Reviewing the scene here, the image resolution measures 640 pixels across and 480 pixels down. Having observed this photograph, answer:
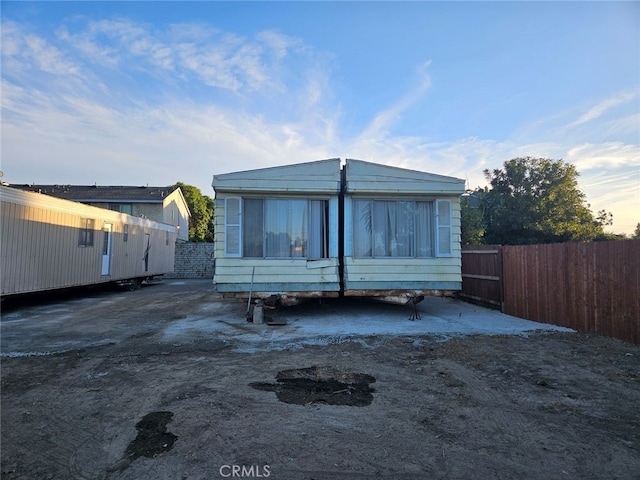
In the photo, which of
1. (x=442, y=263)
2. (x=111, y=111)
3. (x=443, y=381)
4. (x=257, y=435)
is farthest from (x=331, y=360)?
(x=111, y=111)

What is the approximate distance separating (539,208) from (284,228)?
631 inches

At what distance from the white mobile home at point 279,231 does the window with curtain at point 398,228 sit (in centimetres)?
64

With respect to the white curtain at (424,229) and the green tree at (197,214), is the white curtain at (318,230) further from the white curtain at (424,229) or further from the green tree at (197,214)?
the green tree at (197,214)

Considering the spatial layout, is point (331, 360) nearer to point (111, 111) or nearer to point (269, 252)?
point (269, 252)

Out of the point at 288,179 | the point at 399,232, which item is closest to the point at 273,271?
the point at 288,179

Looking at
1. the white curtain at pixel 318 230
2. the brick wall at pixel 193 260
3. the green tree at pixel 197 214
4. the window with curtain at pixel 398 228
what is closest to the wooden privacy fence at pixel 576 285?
the window with curtain at pixel 398 228

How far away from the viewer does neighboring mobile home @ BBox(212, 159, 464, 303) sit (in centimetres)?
837

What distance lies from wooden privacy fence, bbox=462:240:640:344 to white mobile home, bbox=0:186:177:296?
39.7ft

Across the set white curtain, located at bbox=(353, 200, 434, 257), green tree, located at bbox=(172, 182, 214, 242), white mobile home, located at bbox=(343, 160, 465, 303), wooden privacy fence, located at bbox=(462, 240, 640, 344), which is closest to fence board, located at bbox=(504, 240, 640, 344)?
wooden privacy fence, located at bbox=(462, 240, 640, 344)

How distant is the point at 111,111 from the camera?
1207 centimetres

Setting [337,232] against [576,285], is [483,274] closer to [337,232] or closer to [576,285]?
[576,285]

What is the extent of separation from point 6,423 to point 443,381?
13.9ft

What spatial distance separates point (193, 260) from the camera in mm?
22578

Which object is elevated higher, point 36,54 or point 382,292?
point 36,54
